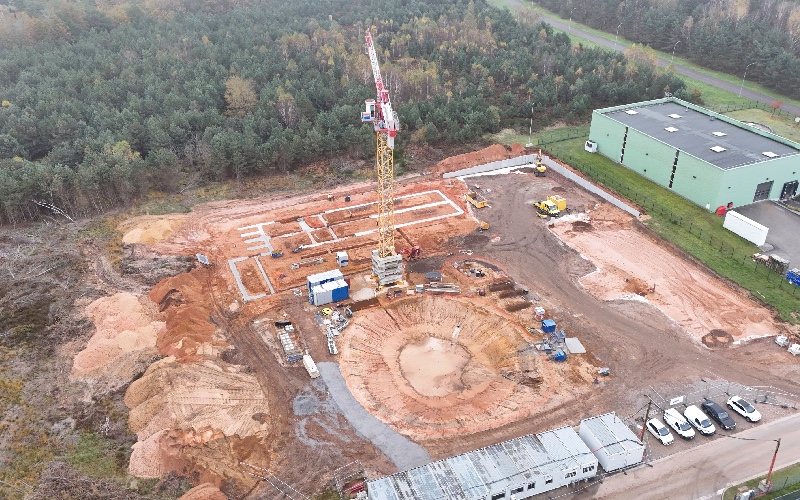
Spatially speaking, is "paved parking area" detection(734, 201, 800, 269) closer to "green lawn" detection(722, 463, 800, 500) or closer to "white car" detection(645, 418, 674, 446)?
"green lawn" detection(722, 463, 800, 500)

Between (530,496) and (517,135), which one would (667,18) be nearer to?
(517,135)

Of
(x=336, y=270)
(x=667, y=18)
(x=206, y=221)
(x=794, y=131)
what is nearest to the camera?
(x=336, y=270)

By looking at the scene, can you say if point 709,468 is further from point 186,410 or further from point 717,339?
point 186,410

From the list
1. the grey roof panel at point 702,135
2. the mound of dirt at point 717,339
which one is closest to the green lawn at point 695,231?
the grey roof panel at point 702,135

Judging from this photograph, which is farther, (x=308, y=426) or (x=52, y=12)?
(x=52, y=12)

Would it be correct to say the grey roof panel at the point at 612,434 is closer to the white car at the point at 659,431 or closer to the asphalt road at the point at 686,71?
the white car at the point at 659,431

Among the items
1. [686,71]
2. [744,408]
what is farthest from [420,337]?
[686,71]

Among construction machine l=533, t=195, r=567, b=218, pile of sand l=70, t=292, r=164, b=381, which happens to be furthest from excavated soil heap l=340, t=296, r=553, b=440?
construction machine l=533, t=195, r=567, b=218

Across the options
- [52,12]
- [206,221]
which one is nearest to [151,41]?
[52,12]
